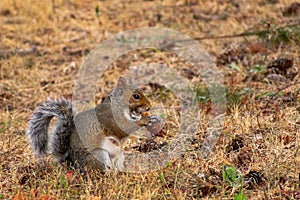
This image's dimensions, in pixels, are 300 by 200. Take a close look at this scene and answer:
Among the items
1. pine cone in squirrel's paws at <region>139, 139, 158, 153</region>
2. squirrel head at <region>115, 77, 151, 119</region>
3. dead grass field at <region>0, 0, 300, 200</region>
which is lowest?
pine cone in squirrel's paws at <region>139, 139, 158, 153</region>

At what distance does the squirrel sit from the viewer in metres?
3.21

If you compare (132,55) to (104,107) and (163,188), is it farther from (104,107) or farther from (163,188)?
(163,188)

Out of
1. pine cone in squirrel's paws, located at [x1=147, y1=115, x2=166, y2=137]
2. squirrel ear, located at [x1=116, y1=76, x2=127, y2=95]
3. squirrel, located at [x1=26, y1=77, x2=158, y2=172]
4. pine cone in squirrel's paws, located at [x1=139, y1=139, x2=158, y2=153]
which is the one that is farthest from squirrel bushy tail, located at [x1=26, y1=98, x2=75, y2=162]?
pine cone in squirrel's paws, located at [x1=147, y1=115, x2=166, y2=137]

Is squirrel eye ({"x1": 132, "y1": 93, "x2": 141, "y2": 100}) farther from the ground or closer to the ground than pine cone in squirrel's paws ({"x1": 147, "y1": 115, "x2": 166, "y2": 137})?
farther from the ground

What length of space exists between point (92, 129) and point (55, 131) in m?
0.20

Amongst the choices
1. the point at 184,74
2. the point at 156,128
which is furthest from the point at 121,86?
the point at 184,74

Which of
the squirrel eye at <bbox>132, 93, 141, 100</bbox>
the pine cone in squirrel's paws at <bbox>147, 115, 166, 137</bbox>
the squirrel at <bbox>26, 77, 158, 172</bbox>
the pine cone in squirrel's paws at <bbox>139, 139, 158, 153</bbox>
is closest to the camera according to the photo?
the squirrel at <bbox>26, 77, 158, 172</bbox>

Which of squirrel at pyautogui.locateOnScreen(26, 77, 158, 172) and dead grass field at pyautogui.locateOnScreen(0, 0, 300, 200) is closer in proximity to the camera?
dead grass field at pyautogui.locateOnScreen(0, 0, 300, 200)

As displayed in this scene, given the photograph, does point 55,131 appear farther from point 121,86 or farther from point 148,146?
point 148,146

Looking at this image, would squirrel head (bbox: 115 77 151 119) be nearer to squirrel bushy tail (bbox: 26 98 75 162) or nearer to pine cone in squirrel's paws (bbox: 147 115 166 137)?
squirrel bushy tail (bbox: 26 98 75 162)

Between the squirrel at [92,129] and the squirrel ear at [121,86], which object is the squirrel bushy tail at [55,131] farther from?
the squirrel ear at [121,86]

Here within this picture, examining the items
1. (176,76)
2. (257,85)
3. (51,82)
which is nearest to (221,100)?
(257,85)

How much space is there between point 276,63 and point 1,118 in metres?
2.07

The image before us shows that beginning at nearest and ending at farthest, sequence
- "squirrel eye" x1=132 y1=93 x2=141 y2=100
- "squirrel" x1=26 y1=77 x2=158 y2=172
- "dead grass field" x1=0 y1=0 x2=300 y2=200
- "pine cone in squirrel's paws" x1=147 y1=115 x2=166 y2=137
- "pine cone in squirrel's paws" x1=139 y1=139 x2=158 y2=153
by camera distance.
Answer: "dead grass field" x1=0 y1=0 x2=300 y2=200 → "squirrel" x1=26 y1=77 x2=158 y2=172 → "squirrel eye" x1=132 y1=93 x2=141 y2=100 → "pine cone in squirrel's paws" x1=139 y1=139 x2=158 y2=153 → "pine cone in squirrel's paws" x1=147 y1=115 x2=166 y2=137
